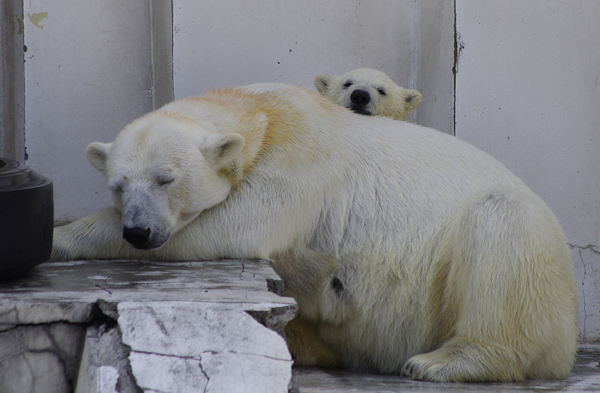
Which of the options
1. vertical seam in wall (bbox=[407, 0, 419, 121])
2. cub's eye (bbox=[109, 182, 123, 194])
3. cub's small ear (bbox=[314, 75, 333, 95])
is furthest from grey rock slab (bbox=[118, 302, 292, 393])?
vertical seam in wall (bbox=[407, 0, 419, 121])

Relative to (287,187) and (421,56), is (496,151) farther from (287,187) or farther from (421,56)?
(287,187)

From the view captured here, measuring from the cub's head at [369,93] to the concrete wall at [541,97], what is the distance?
377 mm

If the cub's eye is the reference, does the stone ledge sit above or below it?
below

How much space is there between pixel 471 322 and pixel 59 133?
104 inches

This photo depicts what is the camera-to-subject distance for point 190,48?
12.9ft

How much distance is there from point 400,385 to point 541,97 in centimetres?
218

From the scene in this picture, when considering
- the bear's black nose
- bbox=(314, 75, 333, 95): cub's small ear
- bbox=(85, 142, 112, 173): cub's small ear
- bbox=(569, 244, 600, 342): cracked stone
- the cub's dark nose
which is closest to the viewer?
the cub's dark nose

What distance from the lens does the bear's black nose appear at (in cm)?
390

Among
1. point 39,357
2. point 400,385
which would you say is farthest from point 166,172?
point 400,385

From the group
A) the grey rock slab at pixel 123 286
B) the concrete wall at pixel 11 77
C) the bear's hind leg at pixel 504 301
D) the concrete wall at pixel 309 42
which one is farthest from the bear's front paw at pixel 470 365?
the concrete wall at pixel 11 77

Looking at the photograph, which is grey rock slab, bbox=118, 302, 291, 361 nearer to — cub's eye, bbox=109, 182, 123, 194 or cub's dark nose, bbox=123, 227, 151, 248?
cub's dark nose, bbox=123, 227, 151, 248

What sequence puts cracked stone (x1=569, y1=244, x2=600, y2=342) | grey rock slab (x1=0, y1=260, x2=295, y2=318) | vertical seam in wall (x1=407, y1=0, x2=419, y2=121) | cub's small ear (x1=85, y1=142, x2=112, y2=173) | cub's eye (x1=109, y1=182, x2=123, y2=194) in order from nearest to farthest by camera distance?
grey rock slab (x1=0, y1=260, x2=295, y2=318), cub's eye (x1=109, y1=182, x2=123, y2=194), cub's small ear (x1=85, y1=142, x2=112, y2=173), cracked stone (x1=569, y1=244, x2=600, y2=342), vertical seam in wall (x1=407, y1=0, x2=419, y2=121)

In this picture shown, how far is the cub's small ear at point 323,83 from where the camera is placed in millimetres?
4125

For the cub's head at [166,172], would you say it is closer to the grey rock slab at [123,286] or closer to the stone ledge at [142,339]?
the grey rock slab at [123,286]
